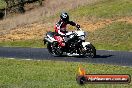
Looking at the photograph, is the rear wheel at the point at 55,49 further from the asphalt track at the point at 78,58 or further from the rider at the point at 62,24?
the rider at the point at 62,24

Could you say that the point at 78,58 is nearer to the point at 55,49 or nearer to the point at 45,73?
the point at 55,49

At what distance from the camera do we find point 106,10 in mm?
41406

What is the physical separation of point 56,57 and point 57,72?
21.9 feet

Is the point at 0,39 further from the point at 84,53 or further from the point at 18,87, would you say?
the point at 18,87

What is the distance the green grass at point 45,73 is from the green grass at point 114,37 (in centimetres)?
893

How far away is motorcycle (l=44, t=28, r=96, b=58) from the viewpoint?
2233 centimetres

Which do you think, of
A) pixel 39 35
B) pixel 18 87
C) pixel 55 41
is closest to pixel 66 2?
pixel 39 35

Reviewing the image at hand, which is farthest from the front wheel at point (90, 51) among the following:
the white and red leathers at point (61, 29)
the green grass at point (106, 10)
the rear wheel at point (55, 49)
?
the green grass at point (106, 10)

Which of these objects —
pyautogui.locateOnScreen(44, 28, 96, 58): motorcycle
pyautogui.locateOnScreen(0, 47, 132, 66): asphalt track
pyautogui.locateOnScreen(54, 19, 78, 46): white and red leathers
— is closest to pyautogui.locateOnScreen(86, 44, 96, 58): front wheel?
pyautogui.locateOnScreen(44, 28, 96, 58): motorcycle

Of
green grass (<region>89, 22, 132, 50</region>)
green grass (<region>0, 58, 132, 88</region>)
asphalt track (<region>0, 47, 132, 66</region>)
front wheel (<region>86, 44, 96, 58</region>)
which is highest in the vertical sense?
green grass (<region>0, 58, 132, 88</region>)

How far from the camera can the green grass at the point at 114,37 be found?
28562mm

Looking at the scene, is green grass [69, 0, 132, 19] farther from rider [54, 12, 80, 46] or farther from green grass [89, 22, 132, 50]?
rider [54, 12, 80, 46]

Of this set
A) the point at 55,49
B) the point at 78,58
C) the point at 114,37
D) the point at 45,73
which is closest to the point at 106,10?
the point at 114,37

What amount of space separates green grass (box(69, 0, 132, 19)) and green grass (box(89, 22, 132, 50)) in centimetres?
427
